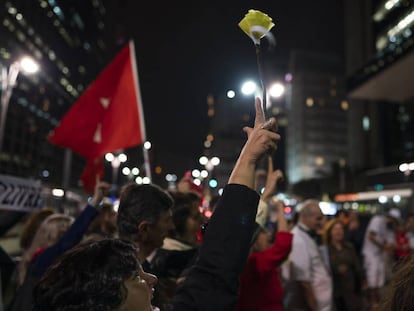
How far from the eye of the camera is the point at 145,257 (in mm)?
2945

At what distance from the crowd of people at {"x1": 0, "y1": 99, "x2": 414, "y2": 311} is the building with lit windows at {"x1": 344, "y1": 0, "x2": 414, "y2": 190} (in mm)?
29748

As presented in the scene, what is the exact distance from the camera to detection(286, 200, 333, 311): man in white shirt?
5641mm

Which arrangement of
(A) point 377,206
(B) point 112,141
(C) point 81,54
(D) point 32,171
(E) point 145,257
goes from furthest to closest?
(C) point 81,54
(D) point 32,171
(A) point 377,206
(B) point 112,141
(E) point 145,257

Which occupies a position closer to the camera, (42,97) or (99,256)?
(99,256)

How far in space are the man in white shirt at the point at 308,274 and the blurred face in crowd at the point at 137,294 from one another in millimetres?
4224

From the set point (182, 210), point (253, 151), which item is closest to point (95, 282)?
point (253, 151)

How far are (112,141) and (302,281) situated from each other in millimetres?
3473

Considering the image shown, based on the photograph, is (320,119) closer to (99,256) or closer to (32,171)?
(32,171)

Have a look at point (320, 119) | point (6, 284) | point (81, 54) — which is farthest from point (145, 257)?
point (320, 119)

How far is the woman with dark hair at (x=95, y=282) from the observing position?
1.55m

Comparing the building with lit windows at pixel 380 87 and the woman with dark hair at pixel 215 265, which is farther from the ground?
the building with lit windows at pixel 380 87

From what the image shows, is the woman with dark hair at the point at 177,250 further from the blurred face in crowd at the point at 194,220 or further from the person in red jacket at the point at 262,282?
the person in red jacket at the point at 262,282

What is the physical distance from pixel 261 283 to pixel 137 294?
258 centimetres

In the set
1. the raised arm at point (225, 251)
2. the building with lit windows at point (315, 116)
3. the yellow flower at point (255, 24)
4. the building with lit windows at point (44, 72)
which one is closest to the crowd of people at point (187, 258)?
the raised arm at point (225, 251)
